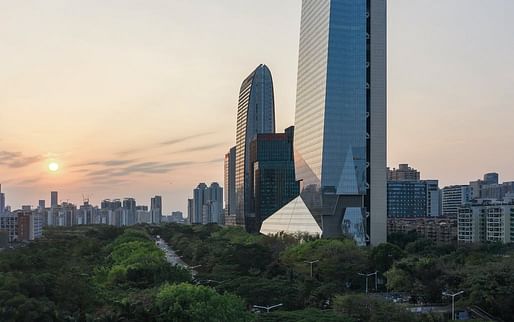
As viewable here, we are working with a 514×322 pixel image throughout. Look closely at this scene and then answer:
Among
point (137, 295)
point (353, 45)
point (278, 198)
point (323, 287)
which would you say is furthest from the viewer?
point (278, 198)

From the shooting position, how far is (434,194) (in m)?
137

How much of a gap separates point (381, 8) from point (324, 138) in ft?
50.3

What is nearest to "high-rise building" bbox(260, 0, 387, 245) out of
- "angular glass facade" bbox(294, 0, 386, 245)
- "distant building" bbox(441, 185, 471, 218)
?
"angular glass facade" bbox(294, 0, 386, 245)

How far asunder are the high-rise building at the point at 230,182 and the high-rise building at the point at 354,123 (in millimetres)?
93894

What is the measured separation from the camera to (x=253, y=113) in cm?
12800

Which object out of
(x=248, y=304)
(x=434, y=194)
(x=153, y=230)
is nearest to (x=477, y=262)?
(x=248, y=304)

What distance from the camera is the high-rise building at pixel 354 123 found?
66.9 m

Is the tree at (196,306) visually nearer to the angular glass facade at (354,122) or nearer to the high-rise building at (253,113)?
the angular glass facade at (354,122)

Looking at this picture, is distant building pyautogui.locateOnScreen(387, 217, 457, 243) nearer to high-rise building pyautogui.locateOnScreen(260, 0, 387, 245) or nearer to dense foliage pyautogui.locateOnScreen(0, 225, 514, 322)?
high-rise building pyautogui.locateOnScreen(260, 0, 387, 245)

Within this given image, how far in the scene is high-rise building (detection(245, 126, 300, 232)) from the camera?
112 metres

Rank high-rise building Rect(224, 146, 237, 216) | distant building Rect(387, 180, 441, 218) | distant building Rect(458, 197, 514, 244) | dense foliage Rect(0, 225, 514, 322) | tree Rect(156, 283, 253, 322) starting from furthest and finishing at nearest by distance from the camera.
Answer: high-rise building Rect(224, 146, 237, 216), distant building Rect(387, 180, 441, 218), distant building Rect(458, 197, 514, 244), dense foliage Rect(0, 225, 514, 322), tree Rect(156, 283, 253, 322)

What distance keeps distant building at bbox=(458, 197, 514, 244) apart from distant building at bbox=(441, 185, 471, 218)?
47.5m

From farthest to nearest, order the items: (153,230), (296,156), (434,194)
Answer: (153,230) < (434,194) < (296,156)

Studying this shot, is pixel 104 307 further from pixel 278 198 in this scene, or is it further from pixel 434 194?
pixel 434 194
